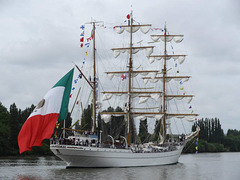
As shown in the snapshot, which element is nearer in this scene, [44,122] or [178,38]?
[44,122]

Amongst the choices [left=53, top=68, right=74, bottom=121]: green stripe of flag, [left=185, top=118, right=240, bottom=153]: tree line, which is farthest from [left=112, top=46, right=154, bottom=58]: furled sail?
[left=185, top=118, right=240, bottom=153]: tree line

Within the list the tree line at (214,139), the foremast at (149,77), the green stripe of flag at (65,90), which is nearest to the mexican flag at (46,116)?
the green stripe of flag at (65,90)

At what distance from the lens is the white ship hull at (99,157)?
170 feet

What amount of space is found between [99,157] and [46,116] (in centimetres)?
997

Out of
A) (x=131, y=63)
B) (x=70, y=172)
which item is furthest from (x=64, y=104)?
(x=131, y=63)

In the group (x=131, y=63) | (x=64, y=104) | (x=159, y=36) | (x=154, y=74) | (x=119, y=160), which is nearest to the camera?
(x=64, y=104)

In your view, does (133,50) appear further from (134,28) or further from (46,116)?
(46,116)

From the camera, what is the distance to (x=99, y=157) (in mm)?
53844

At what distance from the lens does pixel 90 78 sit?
60.0 metres

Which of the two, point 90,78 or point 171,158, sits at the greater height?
point 90,78

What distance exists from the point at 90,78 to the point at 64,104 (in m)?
9.73

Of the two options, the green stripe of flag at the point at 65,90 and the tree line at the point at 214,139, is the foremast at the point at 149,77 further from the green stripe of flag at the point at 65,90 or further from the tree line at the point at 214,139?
the tree line at the point at 214,139

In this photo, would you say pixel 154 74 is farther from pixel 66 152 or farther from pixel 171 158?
pixel 66 152

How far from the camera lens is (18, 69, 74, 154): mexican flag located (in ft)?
154
